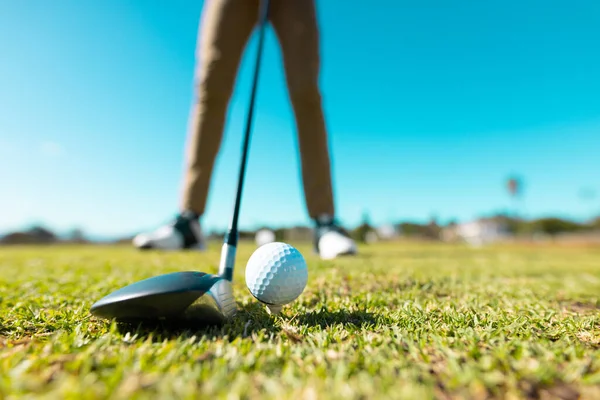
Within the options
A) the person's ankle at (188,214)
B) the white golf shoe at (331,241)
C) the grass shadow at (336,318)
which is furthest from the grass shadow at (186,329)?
the person's ankle at (188,214)

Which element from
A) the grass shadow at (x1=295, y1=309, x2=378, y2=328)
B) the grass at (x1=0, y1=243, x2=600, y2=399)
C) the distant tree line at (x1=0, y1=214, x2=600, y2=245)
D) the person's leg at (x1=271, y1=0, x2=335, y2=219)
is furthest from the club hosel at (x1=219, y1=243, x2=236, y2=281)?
the distant tree line at (x1=0, y1=214, x2=600, y2=245)

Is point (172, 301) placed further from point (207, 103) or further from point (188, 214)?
point (207, 103)

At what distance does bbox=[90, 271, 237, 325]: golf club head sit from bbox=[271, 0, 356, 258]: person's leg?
1932mm

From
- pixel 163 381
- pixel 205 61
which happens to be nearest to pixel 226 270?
pixel 163 381

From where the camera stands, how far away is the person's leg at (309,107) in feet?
10.4

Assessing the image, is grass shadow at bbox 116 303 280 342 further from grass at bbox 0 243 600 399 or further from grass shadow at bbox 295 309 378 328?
grass shadow at bbox 295 309 378 328

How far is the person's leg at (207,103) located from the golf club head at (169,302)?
7.41ft

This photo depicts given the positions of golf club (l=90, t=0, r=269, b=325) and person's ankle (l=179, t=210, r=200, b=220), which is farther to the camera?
person's ankle (l=179, t=210, r=200, b=220)

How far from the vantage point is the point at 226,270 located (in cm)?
157

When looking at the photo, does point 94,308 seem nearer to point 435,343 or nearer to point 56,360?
point 56,360

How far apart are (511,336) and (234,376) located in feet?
2.95

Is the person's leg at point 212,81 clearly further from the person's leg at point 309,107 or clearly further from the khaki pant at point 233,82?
the person's leg at point 309,107

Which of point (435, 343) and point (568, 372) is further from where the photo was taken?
point (435, 343)

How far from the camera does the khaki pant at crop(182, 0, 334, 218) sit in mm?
3186
